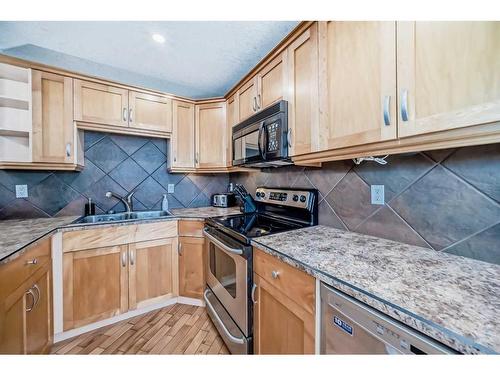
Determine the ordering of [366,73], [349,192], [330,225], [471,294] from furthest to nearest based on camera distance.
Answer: [330,225] < [349,192] < [366,73] < [471,294]

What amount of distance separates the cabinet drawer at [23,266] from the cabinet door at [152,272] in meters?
0.55

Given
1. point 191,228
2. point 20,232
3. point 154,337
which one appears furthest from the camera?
point 191,228

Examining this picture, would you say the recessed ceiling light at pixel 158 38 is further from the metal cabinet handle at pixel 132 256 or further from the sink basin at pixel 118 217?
the metal cabinet handle at pixel 132 256

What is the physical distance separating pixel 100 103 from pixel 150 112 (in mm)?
418

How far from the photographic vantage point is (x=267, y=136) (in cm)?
151

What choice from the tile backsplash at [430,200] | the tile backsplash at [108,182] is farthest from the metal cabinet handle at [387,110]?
the tile backsplash at [108,182]

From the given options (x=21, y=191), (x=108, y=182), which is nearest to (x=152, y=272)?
(x=108, y=182)

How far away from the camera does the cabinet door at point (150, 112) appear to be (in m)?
2.03

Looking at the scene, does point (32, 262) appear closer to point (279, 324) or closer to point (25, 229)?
point (25, 229)

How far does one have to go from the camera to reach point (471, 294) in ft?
1.99

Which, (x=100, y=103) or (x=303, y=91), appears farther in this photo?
(x=100, y=103)
